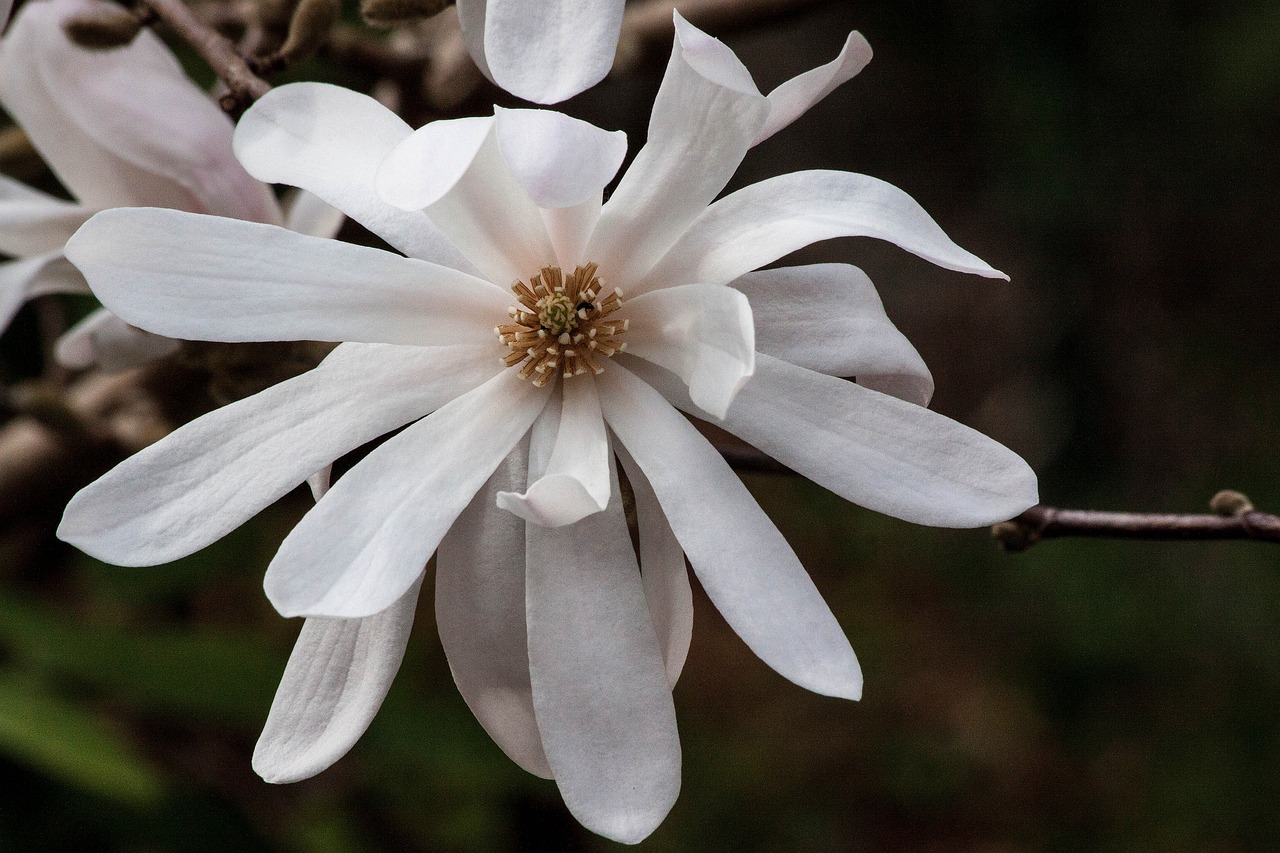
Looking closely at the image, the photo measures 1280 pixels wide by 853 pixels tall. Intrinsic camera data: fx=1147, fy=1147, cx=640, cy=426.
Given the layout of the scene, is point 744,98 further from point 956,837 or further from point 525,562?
point 956,837

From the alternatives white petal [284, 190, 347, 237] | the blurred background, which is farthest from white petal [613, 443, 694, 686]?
the blurred background

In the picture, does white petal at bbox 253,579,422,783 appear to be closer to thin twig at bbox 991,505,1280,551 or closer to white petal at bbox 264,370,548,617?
white petal at bbox 264,370,548,617

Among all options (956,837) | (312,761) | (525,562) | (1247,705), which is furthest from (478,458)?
(956,837)

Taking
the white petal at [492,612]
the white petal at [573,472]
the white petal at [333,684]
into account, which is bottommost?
the white petal at [333,684]

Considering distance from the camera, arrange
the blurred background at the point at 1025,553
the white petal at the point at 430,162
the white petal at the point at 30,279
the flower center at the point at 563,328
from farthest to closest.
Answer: the blurred background at the point at 1025,553 < the white petal at the point at 30,279 < the flower center at the point at 563,328 < the white petal at the point at 430,162

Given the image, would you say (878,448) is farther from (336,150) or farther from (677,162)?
(336,150)

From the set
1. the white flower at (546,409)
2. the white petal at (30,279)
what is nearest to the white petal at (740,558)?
the white flower at (546,409)

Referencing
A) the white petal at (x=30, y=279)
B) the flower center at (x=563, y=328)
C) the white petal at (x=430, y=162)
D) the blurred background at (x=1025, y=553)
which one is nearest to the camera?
the white petal at (x=430, y=162)

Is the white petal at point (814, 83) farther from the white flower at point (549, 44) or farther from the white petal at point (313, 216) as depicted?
the white petal at point (313, 216)
